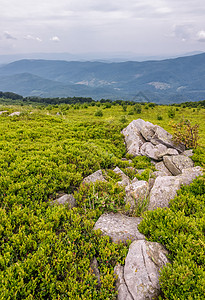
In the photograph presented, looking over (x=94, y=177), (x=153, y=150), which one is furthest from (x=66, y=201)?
(x=153, y=150)

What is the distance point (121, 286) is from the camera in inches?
181

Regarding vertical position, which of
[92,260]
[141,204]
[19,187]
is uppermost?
[19,187]

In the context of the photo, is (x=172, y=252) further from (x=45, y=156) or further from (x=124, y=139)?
(x=124, y=139)

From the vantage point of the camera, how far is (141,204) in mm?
7477

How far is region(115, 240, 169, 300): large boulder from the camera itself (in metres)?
4.39

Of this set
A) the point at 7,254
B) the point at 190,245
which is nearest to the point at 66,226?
the point at 7,254

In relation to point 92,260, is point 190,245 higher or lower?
higher

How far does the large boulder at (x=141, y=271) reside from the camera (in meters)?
4.39

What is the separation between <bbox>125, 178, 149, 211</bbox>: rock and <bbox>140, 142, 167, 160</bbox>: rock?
516cm

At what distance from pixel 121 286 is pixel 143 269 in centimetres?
77

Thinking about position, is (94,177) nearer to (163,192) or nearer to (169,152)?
(163,192)

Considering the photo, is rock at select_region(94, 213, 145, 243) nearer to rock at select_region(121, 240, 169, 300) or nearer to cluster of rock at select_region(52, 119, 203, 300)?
cluster of rock at select_region(52, 119, 203, 300)

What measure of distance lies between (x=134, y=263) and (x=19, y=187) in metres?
5.55

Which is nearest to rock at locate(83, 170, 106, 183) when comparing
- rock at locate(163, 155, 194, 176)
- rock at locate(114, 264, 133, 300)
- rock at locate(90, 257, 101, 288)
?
rock at locate(90, 257, 101, 288)
